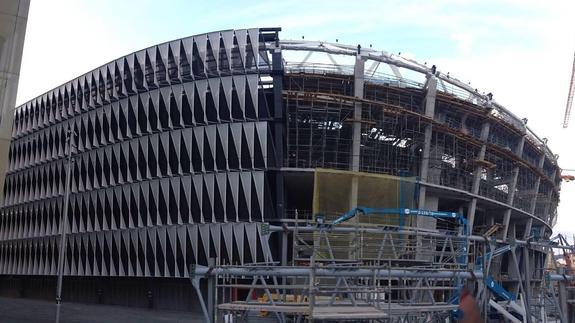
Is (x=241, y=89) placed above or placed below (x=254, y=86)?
below

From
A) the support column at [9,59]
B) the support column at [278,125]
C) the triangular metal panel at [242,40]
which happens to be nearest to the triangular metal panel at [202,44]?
the triangular metal panel at [242,40]

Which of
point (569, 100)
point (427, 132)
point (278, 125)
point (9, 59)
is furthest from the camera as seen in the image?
point (569, 100)

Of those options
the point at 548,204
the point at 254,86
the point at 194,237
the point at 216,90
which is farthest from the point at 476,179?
the point at 194,237

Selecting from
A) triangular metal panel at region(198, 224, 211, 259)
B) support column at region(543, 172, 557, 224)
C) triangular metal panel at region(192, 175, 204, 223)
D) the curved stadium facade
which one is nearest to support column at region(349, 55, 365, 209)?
the curved stadium facade

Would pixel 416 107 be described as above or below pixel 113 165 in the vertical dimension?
above

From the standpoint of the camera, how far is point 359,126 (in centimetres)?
4681

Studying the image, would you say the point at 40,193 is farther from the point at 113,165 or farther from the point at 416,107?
the point at 416,107

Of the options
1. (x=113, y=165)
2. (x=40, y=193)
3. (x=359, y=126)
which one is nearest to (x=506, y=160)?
(x=359, y=126)

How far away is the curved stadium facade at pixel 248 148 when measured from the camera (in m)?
47.6

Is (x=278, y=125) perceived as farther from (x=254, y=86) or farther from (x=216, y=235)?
(x=216, y=235)

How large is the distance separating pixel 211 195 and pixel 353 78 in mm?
15142

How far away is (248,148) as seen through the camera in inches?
1885

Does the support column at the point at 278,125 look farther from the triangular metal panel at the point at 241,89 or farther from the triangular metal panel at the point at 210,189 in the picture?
the triangular metal panel at the point at 210,189

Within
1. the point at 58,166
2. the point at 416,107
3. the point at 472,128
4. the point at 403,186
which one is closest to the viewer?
the point at 403,186
